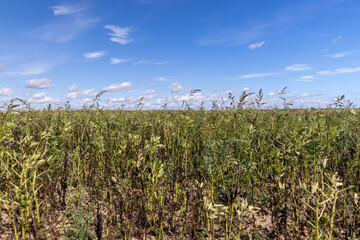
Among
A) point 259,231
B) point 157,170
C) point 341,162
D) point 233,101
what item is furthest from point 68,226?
point 341,162

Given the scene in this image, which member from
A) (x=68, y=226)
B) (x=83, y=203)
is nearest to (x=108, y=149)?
(x=83, y=203)

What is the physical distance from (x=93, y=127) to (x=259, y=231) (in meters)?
3.68

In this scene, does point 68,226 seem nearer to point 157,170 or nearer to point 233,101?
point 157,170

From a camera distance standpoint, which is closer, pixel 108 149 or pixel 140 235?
pixel 140 235

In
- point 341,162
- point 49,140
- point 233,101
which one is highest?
point 233,101

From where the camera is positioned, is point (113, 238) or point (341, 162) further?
point (341, 162)

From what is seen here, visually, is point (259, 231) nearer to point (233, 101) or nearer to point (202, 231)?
point (202, 231)

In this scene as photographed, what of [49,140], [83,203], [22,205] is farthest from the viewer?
[83,203]

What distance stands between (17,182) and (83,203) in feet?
3.07

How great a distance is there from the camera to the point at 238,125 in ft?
14.6

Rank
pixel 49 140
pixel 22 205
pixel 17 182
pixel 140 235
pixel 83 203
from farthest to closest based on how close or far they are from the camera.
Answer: pixel 83 203 < pixel 49 140 < pixel 17 182 < pixel 140 235 < pixel 22 205

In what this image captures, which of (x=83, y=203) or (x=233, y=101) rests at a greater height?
(x=233, y=101)

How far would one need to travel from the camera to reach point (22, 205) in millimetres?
1854

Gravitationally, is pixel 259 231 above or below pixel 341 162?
below
